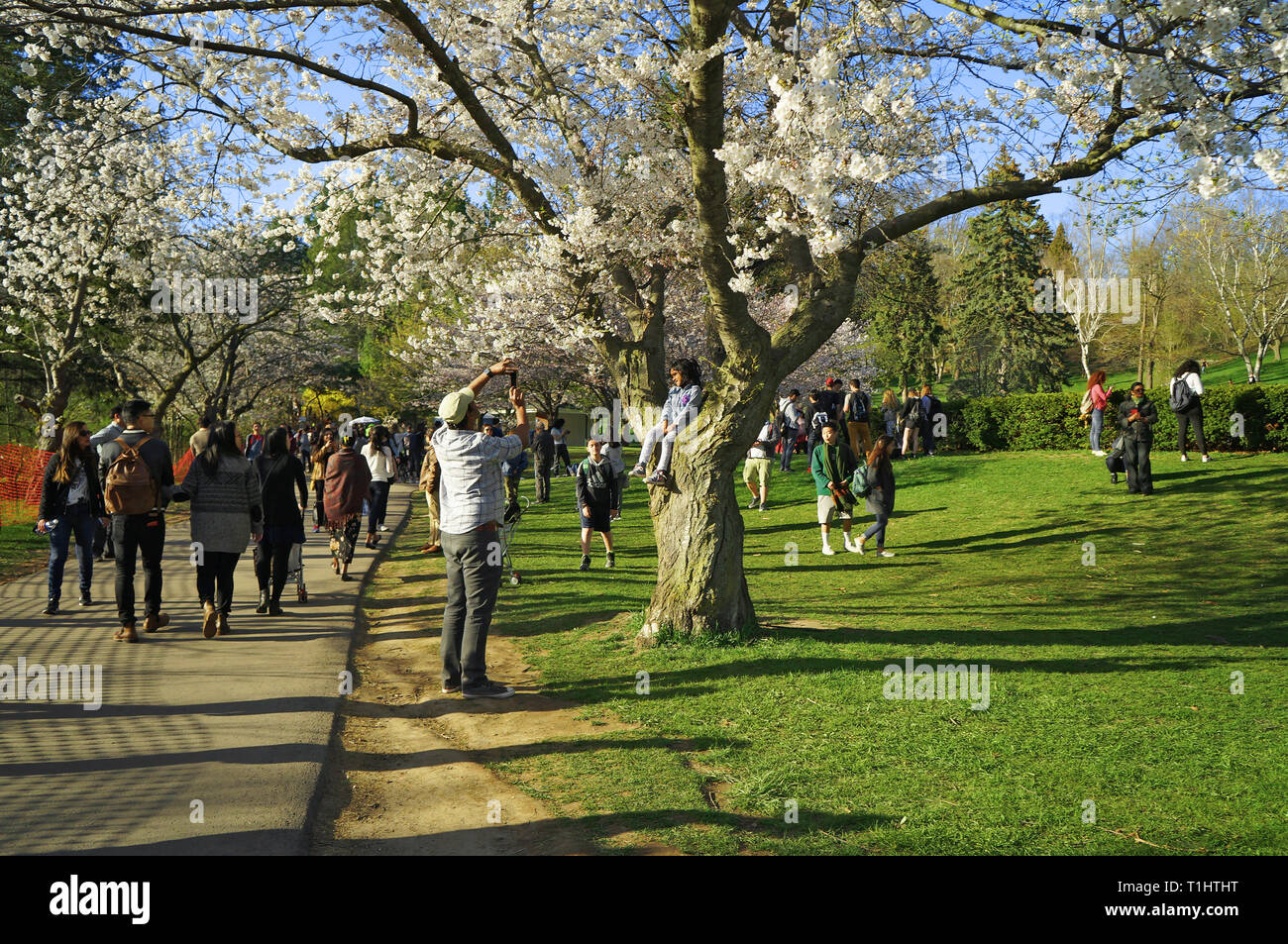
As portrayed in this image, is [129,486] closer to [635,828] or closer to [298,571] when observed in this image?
[298,571]

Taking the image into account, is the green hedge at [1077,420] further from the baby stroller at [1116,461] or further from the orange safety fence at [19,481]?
the orange safety fence at [19,481]

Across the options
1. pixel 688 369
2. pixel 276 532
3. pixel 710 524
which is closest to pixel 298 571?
pixel 276 532

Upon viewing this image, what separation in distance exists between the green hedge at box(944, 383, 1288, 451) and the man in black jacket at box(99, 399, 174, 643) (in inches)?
686

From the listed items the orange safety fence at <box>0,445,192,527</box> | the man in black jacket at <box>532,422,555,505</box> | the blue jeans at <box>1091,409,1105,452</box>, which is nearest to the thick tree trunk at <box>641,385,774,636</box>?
the orange safety fence at <box>0,445,192,527</box>

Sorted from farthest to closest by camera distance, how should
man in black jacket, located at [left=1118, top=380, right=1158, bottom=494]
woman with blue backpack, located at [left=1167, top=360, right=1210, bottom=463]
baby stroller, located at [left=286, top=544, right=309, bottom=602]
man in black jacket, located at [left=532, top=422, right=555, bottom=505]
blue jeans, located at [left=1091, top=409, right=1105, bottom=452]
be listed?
man in black jacket, located at [left=532, top=422, right=555, bottom=505] < blue jeans, located at [left=1091, top=409, right=1105, bottom=452] < woman with blue backpack, located at [left=1167, top=360, right=1210, bottom=463] < man in black jacket, located at [left=1118, top=380, right=1158, bottom=494] < baby stroller, located at [left=286, top=544, right=309, bottom=602]

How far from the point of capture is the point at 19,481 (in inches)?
702

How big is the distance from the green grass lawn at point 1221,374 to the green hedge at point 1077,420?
989 inches

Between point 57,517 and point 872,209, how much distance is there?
8.76 meters

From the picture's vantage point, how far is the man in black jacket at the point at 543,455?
2184cm

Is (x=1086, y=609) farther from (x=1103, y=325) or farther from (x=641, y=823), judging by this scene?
(x=1103, y=325)

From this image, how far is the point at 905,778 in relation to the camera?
16.3 ft

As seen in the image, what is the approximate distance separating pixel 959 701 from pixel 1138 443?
35.5ft

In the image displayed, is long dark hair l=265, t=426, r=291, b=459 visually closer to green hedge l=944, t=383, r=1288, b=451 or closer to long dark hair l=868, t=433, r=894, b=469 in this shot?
long dark hair l=868, t=433, r=894, b=469

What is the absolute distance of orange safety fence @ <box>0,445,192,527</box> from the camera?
57.0ft
